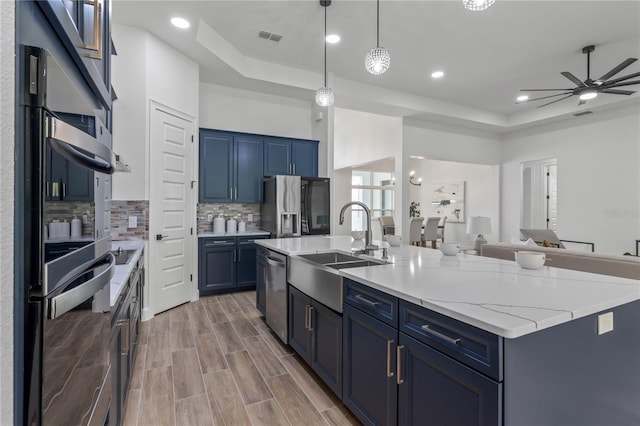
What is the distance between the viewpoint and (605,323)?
125 centimetres

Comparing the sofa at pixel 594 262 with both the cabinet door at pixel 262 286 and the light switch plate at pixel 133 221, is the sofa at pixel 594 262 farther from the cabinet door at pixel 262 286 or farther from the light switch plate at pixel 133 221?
the light switch plate at pixel 133 221

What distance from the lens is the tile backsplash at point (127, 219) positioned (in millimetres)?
3412

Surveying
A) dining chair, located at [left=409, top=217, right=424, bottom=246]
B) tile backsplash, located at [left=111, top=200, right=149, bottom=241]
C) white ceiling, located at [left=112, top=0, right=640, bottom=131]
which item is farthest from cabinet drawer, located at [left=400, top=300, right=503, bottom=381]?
dining chair, located at [left=409, top=217, right=424, bottom=246]

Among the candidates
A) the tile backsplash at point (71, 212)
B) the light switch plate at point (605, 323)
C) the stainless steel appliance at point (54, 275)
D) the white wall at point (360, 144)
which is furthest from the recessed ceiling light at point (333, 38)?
the light switch plate at point (605, 323)

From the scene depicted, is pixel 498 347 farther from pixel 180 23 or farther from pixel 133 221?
pixel 180 23

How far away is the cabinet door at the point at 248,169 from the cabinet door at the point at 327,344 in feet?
10.2

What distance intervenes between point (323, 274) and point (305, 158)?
142 inches

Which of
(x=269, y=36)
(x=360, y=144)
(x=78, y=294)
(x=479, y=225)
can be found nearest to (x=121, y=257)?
(x=78, y=294)

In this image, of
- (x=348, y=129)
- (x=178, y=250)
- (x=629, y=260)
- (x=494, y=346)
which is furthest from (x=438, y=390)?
(x=348, y=129)

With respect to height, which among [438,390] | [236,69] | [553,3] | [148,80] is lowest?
[438,390]

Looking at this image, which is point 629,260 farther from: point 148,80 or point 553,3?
point 148,80

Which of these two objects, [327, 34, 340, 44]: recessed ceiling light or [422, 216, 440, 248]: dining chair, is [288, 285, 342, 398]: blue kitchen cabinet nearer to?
[327, 34, 340, 44]: recessed ceiling light

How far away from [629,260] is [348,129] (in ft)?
24.9

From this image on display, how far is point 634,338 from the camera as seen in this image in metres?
1.38
